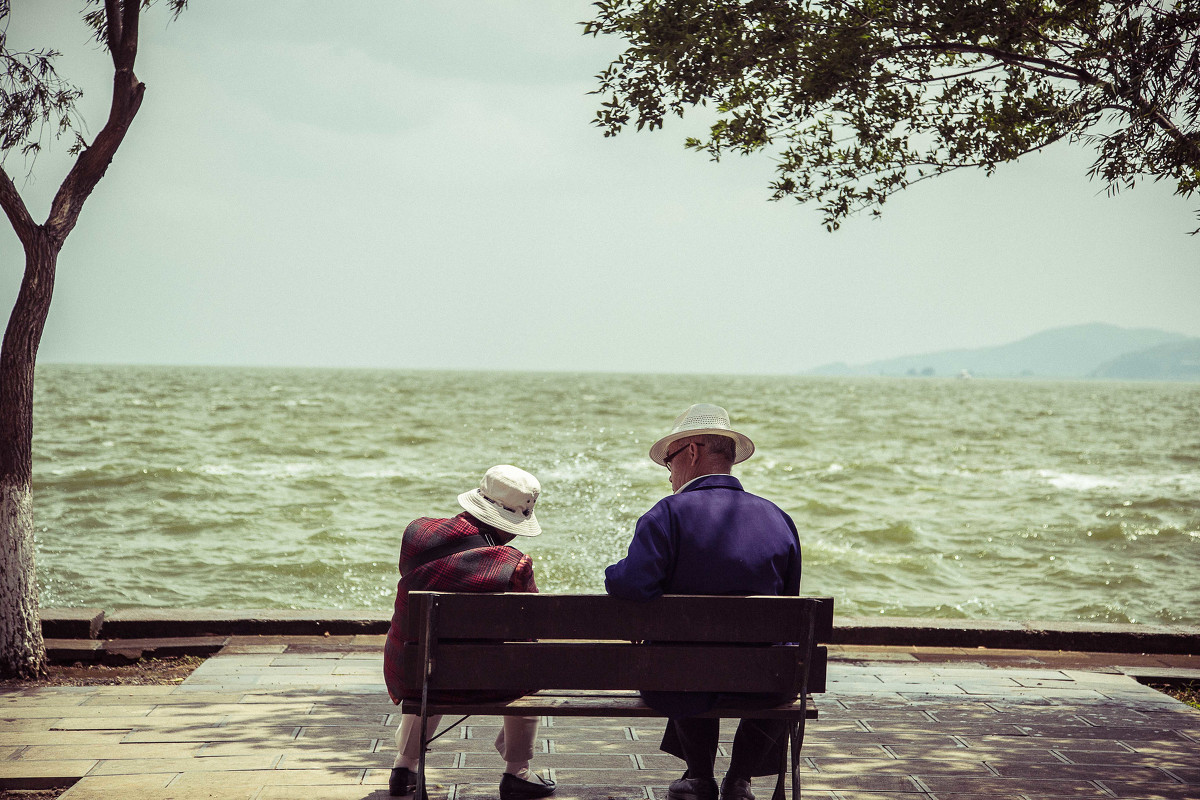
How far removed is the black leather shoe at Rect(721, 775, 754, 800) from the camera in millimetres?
3693

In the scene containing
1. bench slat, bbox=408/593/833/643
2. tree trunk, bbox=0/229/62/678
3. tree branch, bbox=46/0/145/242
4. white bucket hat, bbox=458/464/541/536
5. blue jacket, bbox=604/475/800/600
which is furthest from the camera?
tree branch, bbox=46/0/145/242

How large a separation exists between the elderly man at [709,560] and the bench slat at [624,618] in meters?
0.08

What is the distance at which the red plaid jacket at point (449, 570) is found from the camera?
3.57 metres

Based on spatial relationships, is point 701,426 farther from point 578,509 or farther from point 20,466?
point 578,509

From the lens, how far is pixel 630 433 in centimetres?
4084

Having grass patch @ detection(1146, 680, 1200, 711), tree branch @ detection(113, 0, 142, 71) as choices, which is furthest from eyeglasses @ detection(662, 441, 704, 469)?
tree branch @ detection(113, 0, 142, 71)

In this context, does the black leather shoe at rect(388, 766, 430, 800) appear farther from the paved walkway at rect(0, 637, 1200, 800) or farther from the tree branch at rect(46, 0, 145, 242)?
the tree branch at rect(46, 0, 145, 242)

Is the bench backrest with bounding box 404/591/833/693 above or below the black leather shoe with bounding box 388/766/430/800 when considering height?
above

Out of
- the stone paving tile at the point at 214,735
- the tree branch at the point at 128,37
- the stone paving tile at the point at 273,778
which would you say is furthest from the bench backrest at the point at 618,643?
the tree branch at the point at 128,37

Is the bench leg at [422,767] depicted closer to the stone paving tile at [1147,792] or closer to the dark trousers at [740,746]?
the dark trousers at [740,746]

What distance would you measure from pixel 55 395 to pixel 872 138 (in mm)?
66346

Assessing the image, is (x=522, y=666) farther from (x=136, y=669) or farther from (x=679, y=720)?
(x=136, y=669)

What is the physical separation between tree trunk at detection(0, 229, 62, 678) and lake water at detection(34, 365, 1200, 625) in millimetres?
5717

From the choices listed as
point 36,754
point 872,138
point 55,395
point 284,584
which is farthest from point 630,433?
point 55,395
